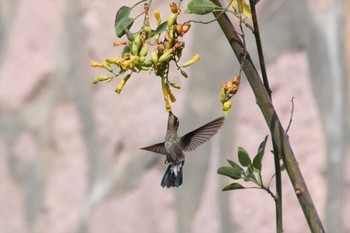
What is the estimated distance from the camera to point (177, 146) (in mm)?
1245

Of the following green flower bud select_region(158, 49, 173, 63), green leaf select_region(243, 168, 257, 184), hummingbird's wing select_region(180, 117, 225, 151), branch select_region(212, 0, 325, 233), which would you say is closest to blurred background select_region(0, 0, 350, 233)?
hummingbird's wing select_region(180, 117, 225, 151)

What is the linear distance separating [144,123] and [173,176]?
2.95ft

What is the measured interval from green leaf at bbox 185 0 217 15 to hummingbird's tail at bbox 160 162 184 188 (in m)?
0.27

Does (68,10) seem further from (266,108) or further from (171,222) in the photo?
(266,108)

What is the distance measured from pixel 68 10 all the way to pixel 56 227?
526mm

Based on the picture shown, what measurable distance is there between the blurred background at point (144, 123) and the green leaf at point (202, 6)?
0.79 metres

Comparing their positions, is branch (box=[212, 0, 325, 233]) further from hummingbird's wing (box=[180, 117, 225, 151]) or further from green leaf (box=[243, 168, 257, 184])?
hummingbird's wing (box=[180, 117, 225, 151])

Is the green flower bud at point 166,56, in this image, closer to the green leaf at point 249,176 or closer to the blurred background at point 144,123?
the green leaf at point 249,176

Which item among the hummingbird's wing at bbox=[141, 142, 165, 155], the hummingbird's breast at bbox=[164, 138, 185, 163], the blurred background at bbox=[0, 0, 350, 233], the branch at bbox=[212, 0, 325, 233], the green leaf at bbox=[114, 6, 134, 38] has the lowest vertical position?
the branch at bbox=[212, 0, 325, 233]

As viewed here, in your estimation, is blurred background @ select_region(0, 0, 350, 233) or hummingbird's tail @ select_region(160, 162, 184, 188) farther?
blurred background @ select_region(0, 0, 350, 233)

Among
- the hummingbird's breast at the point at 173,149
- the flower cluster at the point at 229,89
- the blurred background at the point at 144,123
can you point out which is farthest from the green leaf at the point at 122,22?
the blurred background at the point at 144,123

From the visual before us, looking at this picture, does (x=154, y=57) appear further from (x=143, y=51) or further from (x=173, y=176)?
(x=173, y=176)

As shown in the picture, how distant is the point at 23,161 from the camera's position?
2477 mm

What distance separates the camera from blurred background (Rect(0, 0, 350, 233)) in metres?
1.76
